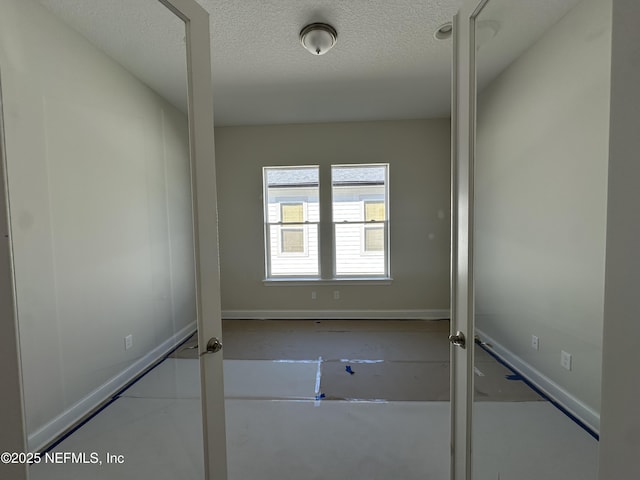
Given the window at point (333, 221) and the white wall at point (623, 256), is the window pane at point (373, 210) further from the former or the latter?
the white wall at point (623, 256)

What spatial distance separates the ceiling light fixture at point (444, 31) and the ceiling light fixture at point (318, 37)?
78cm

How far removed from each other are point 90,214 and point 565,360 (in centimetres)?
231

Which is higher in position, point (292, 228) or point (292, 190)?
point (292, 190)

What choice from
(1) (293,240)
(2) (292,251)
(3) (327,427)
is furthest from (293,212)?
(3) (327,427)

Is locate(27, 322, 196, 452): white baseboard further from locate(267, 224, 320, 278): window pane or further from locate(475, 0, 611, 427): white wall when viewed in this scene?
locate(267, 224, 320, 278): window pane

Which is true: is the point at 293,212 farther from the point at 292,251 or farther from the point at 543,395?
the point at 543,395

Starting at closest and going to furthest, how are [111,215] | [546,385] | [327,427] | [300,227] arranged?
1. [546,385]
2. [111,215]
3. [327,427]
4. [300,227]

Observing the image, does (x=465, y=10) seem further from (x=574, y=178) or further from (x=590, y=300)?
(x=590, y=300)

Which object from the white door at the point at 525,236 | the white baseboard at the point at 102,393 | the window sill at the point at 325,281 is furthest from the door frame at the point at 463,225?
the window sill at the point at 325,281

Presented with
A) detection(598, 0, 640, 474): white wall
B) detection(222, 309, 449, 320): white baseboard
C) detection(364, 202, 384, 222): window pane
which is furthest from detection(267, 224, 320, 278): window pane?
detection(598, 0, 640, 474): white wall

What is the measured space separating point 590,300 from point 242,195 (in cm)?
398

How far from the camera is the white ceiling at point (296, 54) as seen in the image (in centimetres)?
123

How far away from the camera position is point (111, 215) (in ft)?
4.82

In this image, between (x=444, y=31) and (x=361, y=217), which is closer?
(x=444, y=31)
